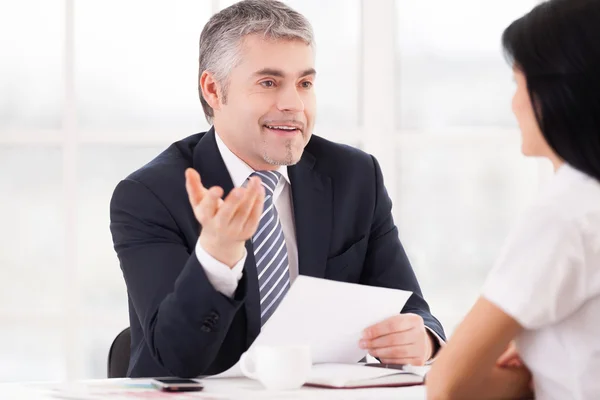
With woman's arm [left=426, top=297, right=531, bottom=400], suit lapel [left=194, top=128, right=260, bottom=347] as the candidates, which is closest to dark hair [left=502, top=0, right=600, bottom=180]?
woman's arm [left=426, top=297, right=531, bottom=400]

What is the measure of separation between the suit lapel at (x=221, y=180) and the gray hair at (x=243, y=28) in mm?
173

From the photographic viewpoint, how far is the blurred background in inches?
150

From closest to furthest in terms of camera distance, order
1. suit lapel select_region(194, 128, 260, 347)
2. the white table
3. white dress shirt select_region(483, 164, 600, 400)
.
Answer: white dress shirt select_region(483, 164, 600, 400) < the white table < suit lapel select_region(194, 128, 260, 347)

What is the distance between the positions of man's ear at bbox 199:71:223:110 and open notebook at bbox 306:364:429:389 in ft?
3.05

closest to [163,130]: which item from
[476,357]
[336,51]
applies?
[336,51]

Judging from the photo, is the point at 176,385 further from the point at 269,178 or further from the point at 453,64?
the point at 453,64

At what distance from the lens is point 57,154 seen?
385 cm

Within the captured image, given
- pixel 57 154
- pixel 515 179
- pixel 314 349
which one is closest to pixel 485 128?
pixel 515 179

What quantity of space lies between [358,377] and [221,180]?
776mm

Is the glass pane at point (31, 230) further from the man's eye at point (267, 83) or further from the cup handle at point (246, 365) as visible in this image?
the cup handle at point (246, 365)

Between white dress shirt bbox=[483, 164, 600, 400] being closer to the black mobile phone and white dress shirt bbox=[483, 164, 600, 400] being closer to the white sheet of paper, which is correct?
the white sheet of paper

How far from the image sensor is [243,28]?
7.55ft

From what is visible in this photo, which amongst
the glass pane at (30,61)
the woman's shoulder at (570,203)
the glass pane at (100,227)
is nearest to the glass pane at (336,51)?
the glass pane at (100,227)

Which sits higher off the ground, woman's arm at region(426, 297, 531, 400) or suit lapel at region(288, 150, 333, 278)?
suit lapel at region(288, 150, 333, 278)
